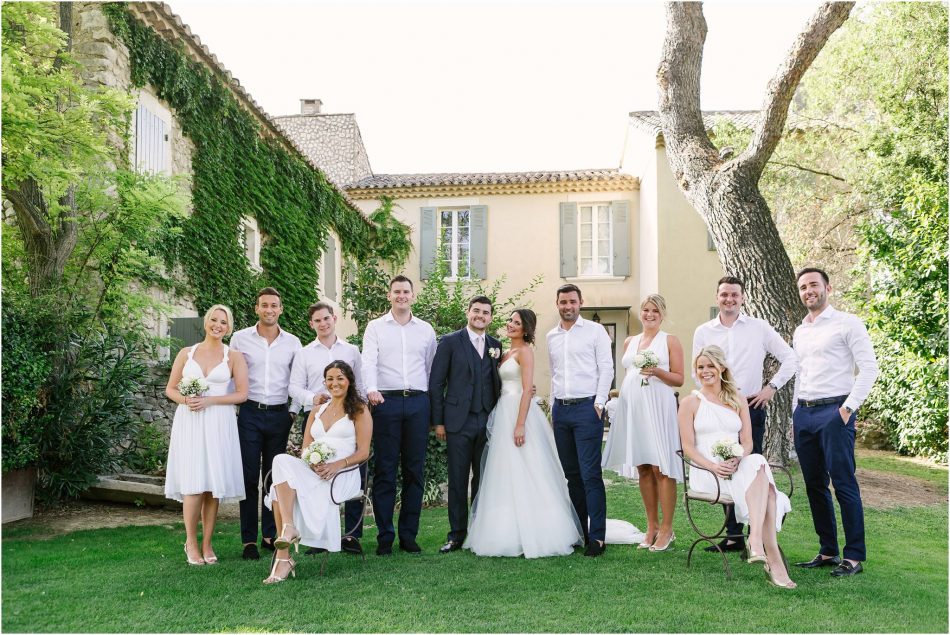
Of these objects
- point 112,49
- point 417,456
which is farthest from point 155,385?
point 417,456

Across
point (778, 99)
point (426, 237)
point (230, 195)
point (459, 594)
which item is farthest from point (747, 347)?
point (426, 237)

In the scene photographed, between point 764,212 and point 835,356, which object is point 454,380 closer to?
point 835,356

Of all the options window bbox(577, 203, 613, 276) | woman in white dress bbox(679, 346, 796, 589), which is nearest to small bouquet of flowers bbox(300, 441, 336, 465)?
woman in white dress bbox(679, 346, 796, 589)

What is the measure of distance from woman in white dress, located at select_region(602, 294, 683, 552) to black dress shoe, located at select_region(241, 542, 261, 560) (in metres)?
2.47

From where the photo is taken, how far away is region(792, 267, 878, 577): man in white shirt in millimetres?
4555

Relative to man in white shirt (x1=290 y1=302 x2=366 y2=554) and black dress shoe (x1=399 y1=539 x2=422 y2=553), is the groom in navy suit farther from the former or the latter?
man in white shirt (x1=290 y1=302 x2=366 y2=554)

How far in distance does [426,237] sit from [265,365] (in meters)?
13.4

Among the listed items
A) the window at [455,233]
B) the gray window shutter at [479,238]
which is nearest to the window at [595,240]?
the gray window shutter at [479,238]

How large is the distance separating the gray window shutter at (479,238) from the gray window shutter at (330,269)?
4047 millimetres

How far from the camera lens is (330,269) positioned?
15172mm

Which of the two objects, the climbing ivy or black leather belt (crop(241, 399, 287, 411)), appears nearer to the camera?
black leather belt (crop(241, 399, 287, 411))

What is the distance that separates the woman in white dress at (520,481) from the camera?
5.04 m

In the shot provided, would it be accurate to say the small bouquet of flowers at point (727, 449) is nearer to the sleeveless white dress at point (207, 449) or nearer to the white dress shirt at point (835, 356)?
the white dress shirt at point (835, 356)

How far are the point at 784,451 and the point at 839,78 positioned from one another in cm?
795
